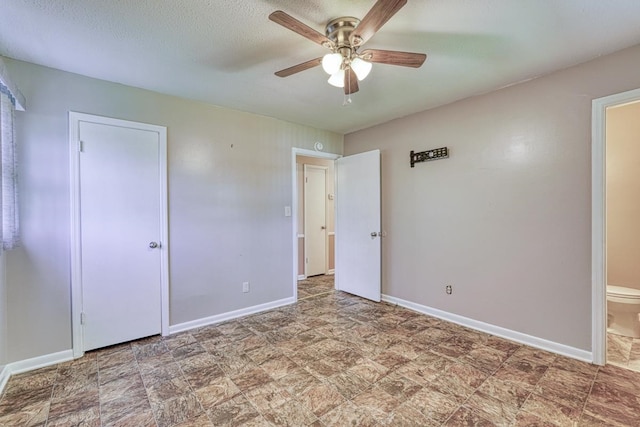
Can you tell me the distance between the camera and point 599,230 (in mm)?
2225

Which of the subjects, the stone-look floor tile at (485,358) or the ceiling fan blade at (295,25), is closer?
the ceiling fan blade at (295,25)

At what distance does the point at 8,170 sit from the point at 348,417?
114 inches

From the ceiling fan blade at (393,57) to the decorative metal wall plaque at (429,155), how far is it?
162cm

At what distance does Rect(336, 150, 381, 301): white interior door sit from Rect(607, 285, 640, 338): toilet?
93.0 inches

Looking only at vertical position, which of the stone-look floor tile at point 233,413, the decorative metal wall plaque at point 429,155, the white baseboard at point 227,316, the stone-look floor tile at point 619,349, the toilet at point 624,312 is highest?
the decorative metal wall plaque at point 429,155

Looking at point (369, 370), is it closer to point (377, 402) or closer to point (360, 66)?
point (377, 402)

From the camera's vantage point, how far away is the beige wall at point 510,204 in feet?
7.64

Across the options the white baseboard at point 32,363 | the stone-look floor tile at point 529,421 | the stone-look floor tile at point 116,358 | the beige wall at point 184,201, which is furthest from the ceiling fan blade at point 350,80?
the white baseboard at point 32,363

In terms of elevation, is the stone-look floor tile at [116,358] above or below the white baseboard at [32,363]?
below

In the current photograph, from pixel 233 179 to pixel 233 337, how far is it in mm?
1732

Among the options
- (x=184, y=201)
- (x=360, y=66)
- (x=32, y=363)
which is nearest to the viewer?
(x=360, y=66)

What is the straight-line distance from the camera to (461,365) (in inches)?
89.3

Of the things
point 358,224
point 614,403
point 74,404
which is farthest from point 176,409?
point 358,224

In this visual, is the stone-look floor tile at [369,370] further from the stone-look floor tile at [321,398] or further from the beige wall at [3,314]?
the beige wall at [3,314]
